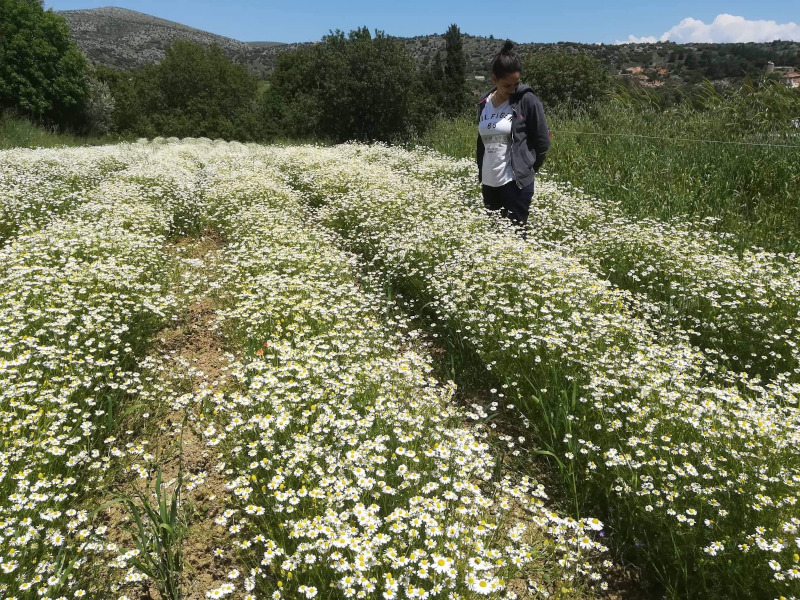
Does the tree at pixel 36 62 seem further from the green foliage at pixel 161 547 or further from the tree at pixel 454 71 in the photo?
the green foliage at pixel 161 547

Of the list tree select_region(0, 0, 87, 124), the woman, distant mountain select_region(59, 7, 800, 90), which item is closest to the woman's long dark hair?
the woman

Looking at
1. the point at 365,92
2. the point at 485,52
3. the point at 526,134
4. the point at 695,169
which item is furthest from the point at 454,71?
the point at 485,52

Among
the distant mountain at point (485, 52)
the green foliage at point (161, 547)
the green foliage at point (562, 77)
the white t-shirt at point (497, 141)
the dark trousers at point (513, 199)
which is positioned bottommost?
the green foliage at point (161, 547)

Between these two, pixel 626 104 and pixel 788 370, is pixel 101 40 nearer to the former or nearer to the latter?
pixel 626 104

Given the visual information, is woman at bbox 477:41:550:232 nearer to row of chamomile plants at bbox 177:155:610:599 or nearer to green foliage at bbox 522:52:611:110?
row of chamomile plants at bbox 177:155:610:599

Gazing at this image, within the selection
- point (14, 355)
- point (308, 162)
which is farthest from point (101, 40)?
point (14, 355)

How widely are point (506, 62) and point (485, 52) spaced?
8881cm

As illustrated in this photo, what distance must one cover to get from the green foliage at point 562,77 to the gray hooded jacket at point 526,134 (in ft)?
86.4

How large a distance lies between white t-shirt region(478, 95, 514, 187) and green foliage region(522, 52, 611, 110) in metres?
26.3

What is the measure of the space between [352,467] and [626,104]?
14247mm

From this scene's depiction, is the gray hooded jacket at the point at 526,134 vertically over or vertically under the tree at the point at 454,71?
under

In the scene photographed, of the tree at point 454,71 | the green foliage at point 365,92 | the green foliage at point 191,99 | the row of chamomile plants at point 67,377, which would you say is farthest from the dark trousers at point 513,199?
the tree at point 454,71

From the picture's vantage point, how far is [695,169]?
896cm

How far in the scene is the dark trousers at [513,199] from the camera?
631 centimetres
